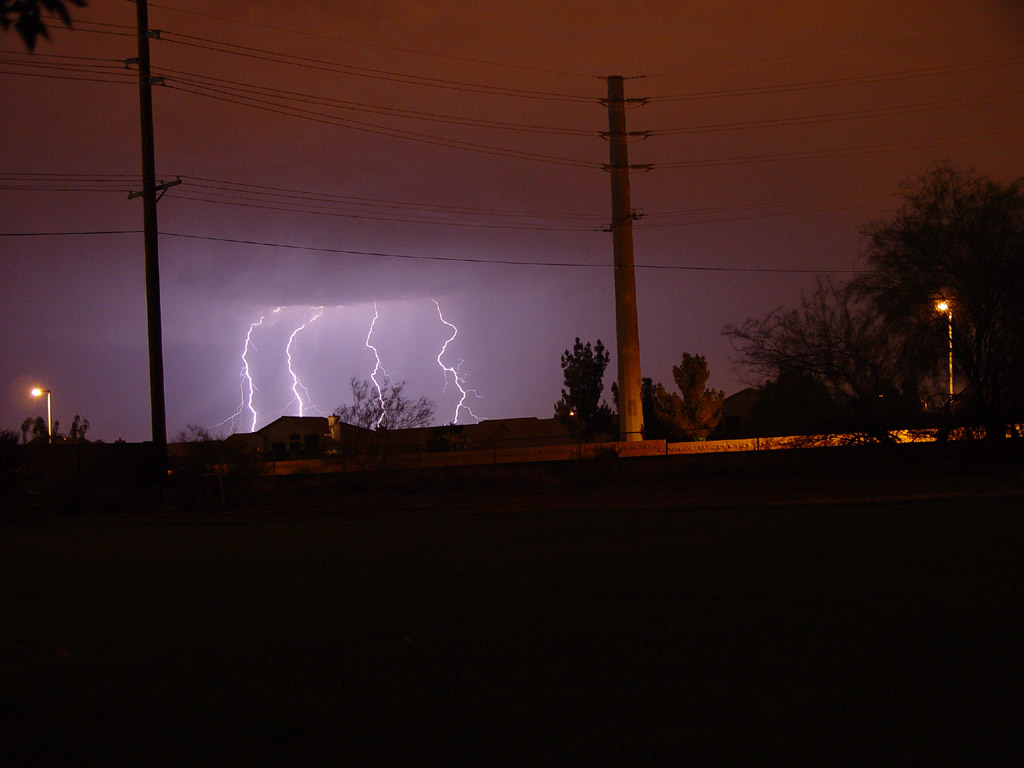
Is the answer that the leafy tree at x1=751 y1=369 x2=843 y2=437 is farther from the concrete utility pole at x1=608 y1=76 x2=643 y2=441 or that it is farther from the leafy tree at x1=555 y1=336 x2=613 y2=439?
the leafy tree at x1=555 y1=336 x2=613 y2=439

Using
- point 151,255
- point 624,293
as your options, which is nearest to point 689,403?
point 624,293

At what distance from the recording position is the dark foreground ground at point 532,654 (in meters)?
5.12

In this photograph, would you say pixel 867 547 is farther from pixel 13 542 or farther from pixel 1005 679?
pixel 13 542

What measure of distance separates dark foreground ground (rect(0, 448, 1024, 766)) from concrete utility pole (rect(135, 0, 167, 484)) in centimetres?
1523

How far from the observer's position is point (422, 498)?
31.4 meters

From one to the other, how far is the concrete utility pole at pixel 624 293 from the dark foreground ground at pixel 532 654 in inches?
1300

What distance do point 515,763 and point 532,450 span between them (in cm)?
3767

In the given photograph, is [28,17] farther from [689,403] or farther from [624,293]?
[689,403]

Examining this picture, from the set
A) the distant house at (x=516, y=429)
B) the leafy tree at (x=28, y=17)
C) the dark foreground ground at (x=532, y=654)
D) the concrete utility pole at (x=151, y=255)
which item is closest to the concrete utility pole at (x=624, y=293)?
the concrete utility pole at (x=151, y=255)

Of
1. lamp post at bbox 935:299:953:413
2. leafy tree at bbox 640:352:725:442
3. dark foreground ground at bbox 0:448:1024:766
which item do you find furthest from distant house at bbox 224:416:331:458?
dark foreground ground at bbox 0:448:1024:766

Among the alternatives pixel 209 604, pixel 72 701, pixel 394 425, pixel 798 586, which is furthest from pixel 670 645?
pixel 394 425

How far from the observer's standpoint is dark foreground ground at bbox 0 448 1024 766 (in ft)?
16.8

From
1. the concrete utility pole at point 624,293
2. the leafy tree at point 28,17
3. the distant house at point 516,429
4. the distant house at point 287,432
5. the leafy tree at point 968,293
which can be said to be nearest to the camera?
the leafy tree at point 28,17

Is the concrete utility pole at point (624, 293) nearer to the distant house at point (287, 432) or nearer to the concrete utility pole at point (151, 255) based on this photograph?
the concrete utility pole at point (151, 255)
